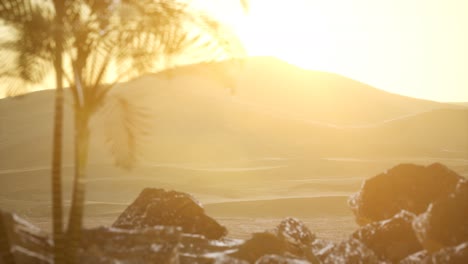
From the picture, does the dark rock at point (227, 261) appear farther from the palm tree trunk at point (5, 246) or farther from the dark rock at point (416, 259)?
the palm tree trunk at point (5, 246)

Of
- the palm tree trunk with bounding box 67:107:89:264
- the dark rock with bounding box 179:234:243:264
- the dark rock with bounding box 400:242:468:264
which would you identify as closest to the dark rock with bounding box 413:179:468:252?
the dark rock with bounding box 400:242:468:264

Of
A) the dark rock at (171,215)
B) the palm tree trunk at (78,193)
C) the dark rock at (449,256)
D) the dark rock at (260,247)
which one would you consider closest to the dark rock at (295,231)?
the dark rock at (171,215)

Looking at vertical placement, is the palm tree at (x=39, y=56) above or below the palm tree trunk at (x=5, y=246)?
above

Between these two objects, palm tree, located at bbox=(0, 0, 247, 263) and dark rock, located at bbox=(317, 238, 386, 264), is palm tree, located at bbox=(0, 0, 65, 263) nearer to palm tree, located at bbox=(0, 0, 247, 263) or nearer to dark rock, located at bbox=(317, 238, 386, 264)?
palm tree, located at bbox=(0, 0, 247, 263)

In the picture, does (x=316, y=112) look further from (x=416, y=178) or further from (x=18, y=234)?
(x=18, y=234)

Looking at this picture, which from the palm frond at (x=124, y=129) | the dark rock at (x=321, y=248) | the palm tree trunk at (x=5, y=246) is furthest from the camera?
the dark rock at (x=321, y=248)

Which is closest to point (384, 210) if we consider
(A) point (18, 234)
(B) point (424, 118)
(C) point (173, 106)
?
(A) point (18, 234)

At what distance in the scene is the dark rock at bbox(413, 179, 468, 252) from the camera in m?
7.13

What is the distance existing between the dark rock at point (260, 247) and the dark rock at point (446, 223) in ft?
6.77

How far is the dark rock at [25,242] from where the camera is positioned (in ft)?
18.8

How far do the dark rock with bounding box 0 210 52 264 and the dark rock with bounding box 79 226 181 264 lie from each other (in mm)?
446

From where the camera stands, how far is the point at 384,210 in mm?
10242

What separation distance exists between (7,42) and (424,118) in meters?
56.1

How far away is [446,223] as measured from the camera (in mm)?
7203
